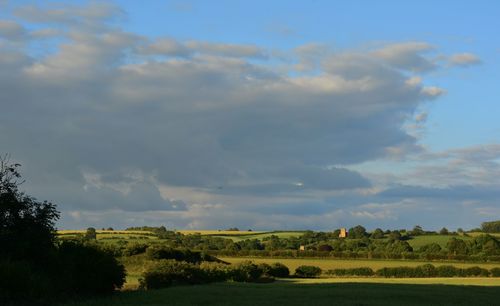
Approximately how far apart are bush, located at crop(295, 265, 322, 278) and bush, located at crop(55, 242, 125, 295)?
53662 millimetres

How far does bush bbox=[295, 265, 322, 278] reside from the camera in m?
100

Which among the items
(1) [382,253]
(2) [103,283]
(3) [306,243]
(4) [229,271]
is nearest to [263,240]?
(3) [306,243]

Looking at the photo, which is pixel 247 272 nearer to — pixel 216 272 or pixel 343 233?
pixel 216 272

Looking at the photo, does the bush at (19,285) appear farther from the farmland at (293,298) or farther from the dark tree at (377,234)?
the dark tree at (377,234)

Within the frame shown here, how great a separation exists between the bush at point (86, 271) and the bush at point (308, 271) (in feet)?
176

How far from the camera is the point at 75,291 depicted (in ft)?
151

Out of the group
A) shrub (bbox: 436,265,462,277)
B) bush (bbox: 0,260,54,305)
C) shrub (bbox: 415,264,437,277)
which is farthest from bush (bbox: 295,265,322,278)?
bush (bbox: 0,260,54,305)

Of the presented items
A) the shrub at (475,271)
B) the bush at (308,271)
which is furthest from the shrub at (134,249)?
the shrub at (475,271)

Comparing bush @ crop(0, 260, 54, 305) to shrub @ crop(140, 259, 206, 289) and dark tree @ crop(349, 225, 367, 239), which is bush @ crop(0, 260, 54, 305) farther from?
dark tree @ crop(349, 225, 367, 239)

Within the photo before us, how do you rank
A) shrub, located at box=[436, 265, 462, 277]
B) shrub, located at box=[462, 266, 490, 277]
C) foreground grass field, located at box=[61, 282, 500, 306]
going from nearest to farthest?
foreground grass field, located at box=[61, 282, 500, 306], shrub, located at box=[462, 266, 490, 277], shrub, located at box=[436, 265, 462, 277]

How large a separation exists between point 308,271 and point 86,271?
58.4 meters

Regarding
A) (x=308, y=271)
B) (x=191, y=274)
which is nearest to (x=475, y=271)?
(x=308, y=271)

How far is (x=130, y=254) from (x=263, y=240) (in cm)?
7246

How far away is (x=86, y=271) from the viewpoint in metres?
47.2
